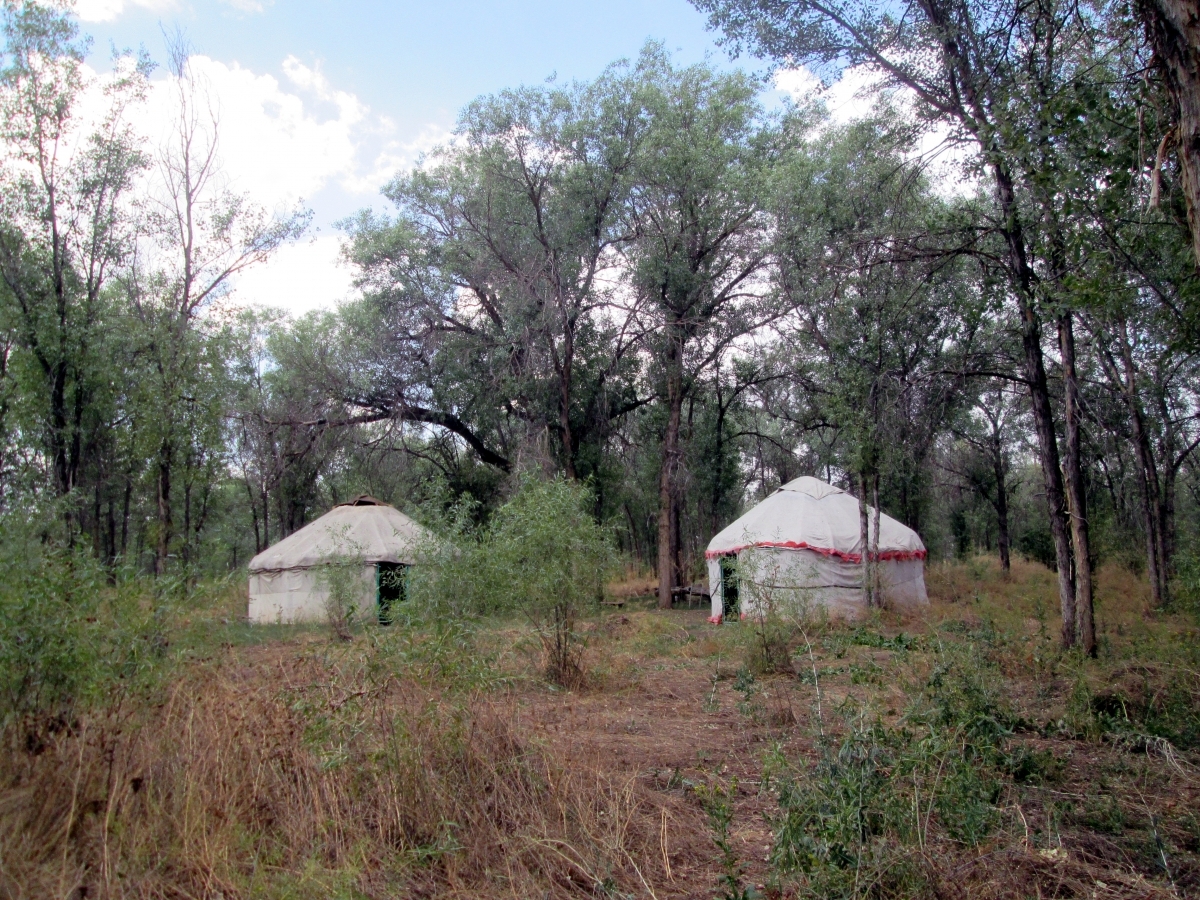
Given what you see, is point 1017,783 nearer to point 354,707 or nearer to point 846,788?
point 846,788

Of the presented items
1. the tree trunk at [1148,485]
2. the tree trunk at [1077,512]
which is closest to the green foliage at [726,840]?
the tree trunk at [1077,512]

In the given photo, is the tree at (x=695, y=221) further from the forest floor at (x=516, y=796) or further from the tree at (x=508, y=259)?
the forest floor at (x=516, y=796)

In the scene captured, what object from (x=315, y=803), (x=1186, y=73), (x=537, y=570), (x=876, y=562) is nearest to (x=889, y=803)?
(x=315, y=803)

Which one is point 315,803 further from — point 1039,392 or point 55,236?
point 55,236

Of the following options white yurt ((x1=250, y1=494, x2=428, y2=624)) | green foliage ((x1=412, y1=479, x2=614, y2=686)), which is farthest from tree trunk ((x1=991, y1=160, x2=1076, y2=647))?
white yurt ((x1=250, y1=494, x2=428, y2=624))

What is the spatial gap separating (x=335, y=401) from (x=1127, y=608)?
13681 millimetres

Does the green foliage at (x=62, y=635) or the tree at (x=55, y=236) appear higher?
the tree at (x=55, y=236)

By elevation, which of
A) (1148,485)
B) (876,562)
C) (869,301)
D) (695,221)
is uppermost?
(695,221)

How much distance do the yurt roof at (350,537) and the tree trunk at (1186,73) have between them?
13.3 metres

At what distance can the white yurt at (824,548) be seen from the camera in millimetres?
14023

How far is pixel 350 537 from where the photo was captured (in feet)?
49.3

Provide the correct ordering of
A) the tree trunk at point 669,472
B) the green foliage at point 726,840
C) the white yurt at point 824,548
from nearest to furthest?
the green foliage at point 726,840 < the white yurt at point 824,548 < the tree trunk at point 669,472

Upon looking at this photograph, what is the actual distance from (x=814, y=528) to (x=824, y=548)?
557 millimetres

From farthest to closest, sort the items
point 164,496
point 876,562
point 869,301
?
point 876,562, point 164,496, point 869,301
